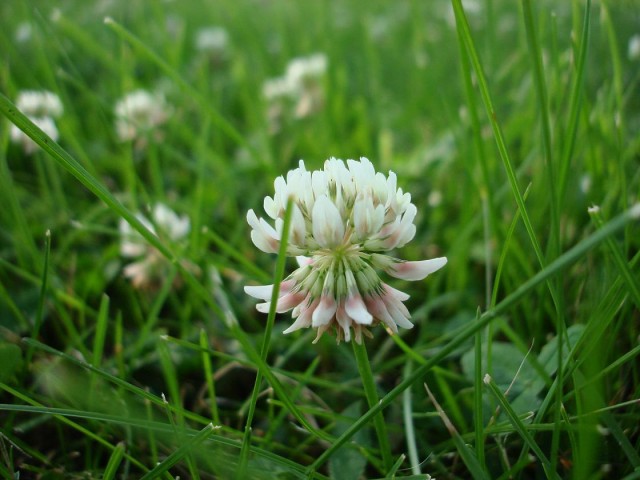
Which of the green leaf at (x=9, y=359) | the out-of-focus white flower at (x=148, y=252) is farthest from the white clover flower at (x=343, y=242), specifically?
the out-of-focus white flower at (x=148, y=252)

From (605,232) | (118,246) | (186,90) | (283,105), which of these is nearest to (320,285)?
(605,232)

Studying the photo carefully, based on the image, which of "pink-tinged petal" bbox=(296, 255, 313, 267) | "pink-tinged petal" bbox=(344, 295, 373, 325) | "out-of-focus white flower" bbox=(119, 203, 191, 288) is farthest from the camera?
"out-of-focus white flower" bbox=(119, 203, 191, 288)

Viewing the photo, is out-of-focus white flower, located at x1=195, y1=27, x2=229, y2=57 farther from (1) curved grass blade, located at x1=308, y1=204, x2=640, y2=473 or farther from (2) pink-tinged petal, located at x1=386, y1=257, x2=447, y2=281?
(1) curved grass blade, located at x1=308, y1=204, x2=640, y2=473

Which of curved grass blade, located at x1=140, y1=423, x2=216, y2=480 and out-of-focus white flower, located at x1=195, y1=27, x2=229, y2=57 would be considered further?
out-of-focus white flower, located at x1=195, y1=27, x2=229, y2=57

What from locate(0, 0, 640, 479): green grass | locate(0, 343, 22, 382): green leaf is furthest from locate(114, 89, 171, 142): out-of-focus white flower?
locate(0, 343, 22, 382): green leaf

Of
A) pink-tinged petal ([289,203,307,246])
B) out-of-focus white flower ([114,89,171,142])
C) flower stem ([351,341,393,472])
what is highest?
out-of-focus white flower ([114,89,171,142])

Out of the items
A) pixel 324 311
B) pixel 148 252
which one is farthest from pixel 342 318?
pixel 148 252

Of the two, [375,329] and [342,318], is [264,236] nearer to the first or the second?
[342,318]

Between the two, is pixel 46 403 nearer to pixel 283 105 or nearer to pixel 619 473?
pixel 619 473
